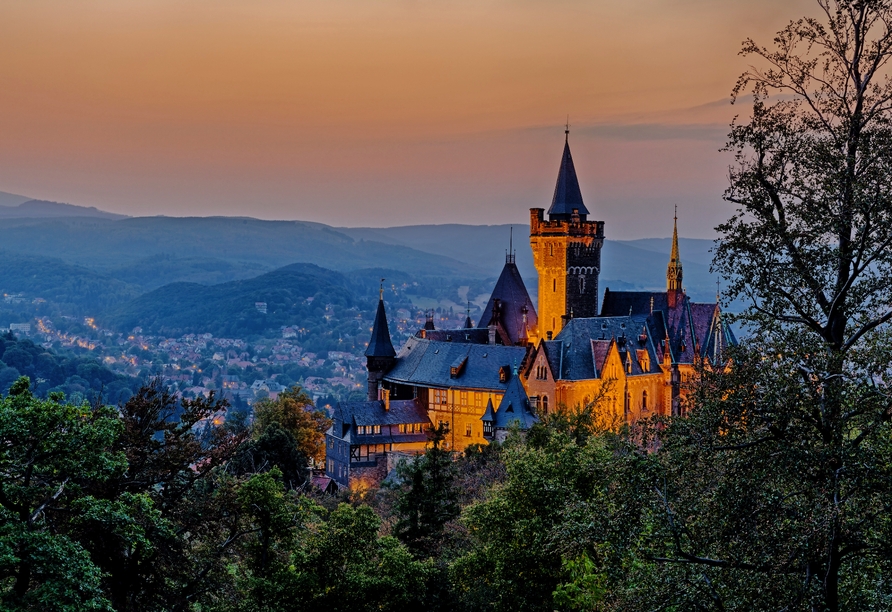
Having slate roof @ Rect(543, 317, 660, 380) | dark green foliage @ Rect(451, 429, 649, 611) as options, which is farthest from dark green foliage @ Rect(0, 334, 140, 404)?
dark green foliage @ Rect(451, 429, 649, 611)

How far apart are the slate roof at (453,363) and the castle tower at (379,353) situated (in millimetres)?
746

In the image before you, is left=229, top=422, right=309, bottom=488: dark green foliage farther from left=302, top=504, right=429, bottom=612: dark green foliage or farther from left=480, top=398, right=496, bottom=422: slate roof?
left=302, top=504, right=429, bottom=612: dark green foliage

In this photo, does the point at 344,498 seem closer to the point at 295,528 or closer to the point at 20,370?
the point at 295,528

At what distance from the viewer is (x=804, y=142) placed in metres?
18.6

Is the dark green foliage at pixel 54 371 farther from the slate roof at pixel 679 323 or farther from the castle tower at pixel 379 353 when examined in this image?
the slate roof at pixel 679 323

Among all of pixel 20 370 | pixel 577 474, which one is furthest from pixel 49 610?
pixel 20 370

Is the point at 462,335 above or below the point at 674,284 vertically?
below

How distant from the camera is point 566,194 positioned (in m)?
90.9

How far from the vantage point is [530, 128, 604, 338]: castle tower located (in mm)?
88562

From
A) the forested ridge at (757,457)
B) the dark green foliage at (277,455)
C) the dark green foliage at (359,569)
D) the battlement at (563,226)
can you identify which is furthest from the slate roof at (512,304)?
the forested ridge at (757,457)

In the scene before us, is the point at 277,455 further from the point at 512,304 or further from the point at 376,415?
the point at 512,304

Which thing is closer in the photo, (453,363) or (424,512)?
(424,512)

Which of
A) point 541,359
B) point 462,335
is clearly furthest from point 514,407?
point 462,335

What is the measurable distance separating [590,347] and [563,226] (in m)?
15.6
